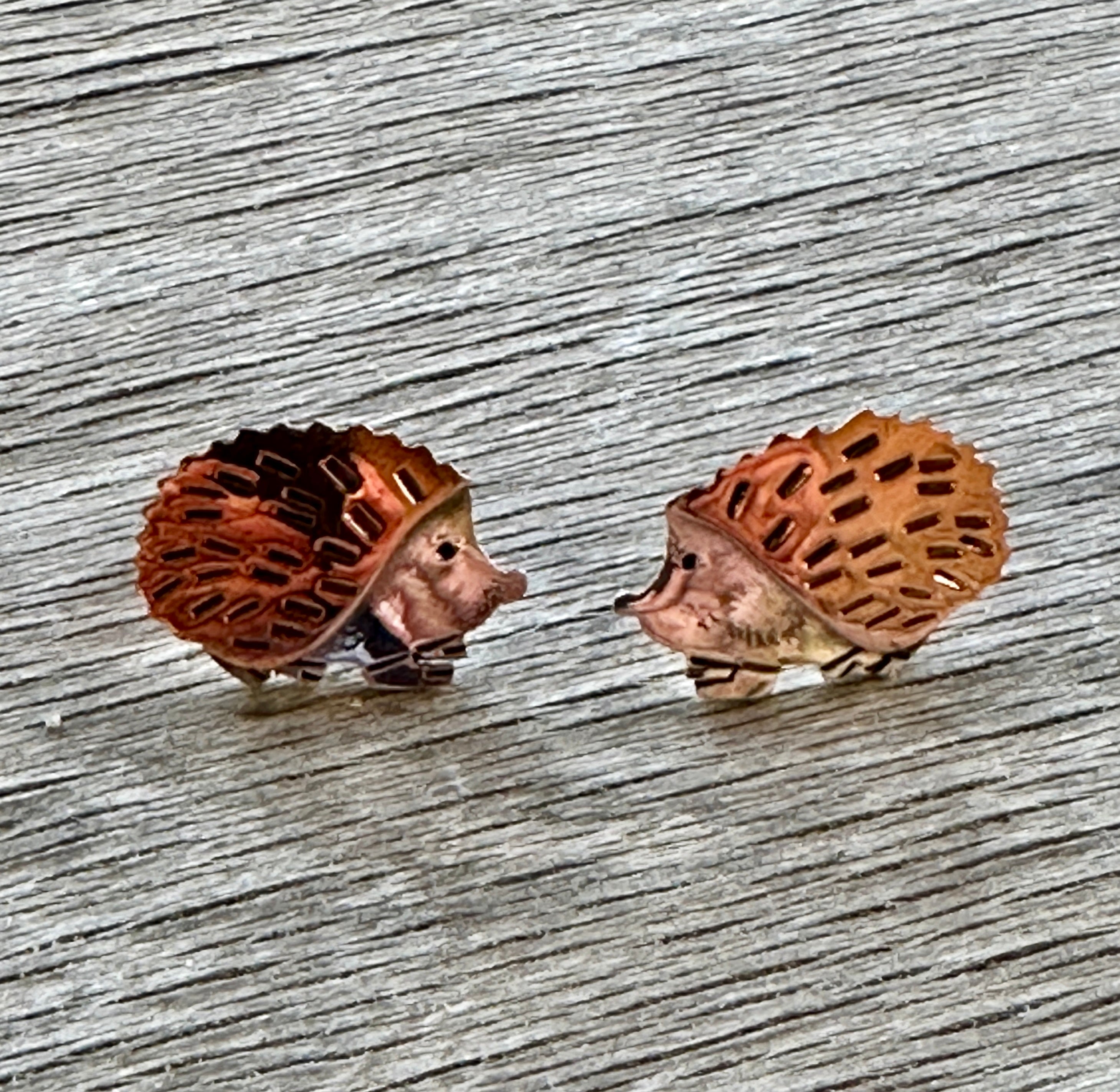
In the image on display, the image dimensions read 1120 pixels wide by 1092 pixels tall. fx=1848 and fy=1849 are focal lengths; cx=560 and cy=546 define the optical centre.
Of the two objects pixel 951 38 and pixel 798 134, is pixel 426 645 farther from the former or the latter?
pixel 951 38

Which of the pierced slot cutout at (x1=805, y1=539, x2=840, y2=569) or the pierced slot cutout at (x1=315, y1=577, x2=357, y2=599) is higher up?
the pierced slot cutout at (x1=315, y1=577, x2=357, y2=599)

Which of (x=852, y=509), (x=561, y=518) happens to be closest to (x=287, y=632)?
(x=561, y=518)

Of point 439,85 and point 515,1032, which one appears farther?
point 439,85

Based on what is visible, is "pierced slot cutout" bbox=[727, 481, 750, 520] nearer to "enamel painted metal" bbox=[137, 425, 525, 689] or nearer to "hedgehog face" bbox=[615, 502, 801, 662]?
"hedgehog face" bbox=[615, 502, 801, 662]

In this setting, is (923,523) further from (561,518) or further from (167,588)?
(167,588)

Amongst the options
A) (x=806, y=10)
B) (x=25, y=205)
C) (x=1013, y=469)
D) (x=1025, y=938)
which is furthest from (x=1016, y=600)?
(x=25, y=205)

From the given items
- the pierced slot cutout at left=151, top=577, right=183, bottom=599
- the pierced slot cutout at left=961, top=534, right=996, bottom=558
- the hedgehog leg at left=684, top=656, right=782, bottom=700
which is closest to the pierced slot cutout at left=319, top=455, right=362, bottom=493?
the pierced slot cutout at left=151, top=577, right=183, bottom=599
